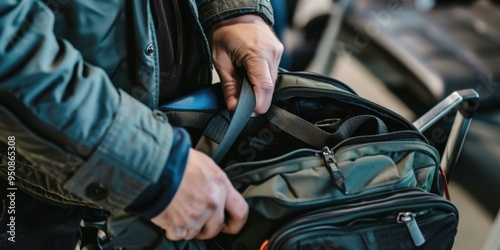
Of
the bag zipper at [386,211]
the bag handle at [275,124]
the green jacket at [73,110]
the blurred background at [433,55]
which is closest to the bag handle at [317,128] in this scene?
the bag handle at [275,124]

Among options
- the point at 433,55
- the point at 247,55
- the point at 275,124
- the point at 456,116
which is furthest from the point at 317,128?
the point at 433,55

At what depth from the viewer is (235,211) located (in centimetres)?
61

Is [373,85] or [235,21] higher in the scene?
[235,21]

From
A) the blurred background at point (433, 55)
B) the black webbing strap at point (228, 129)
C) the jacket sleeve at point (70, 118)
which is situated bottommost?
the blurred background at point (433, 55)

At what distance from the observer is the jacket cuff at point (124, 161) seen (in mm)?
540

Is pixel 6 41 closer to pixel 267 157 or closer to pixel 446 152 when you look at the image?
pixel 267 157

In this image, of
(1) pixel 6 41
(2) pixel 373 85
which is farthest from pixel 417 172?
(2) pixel 373 85

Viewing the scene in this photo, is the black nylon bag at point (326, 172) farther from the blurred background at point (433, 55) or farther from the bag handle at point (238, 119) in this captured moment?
the blurred background at point (433, 55)

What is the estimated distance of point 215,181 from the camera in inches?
23.2

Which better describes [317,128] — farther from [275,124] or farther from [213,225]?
[213,225]

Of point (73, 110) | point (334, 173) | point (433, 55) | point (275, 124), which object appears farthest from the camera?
point (433, 55)

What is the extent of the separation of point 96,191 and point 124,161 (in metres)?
0.05

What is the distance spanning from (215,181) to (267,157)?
19 centimetres

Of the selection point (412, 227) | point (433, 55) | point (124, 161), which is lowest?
point (433, 55)
